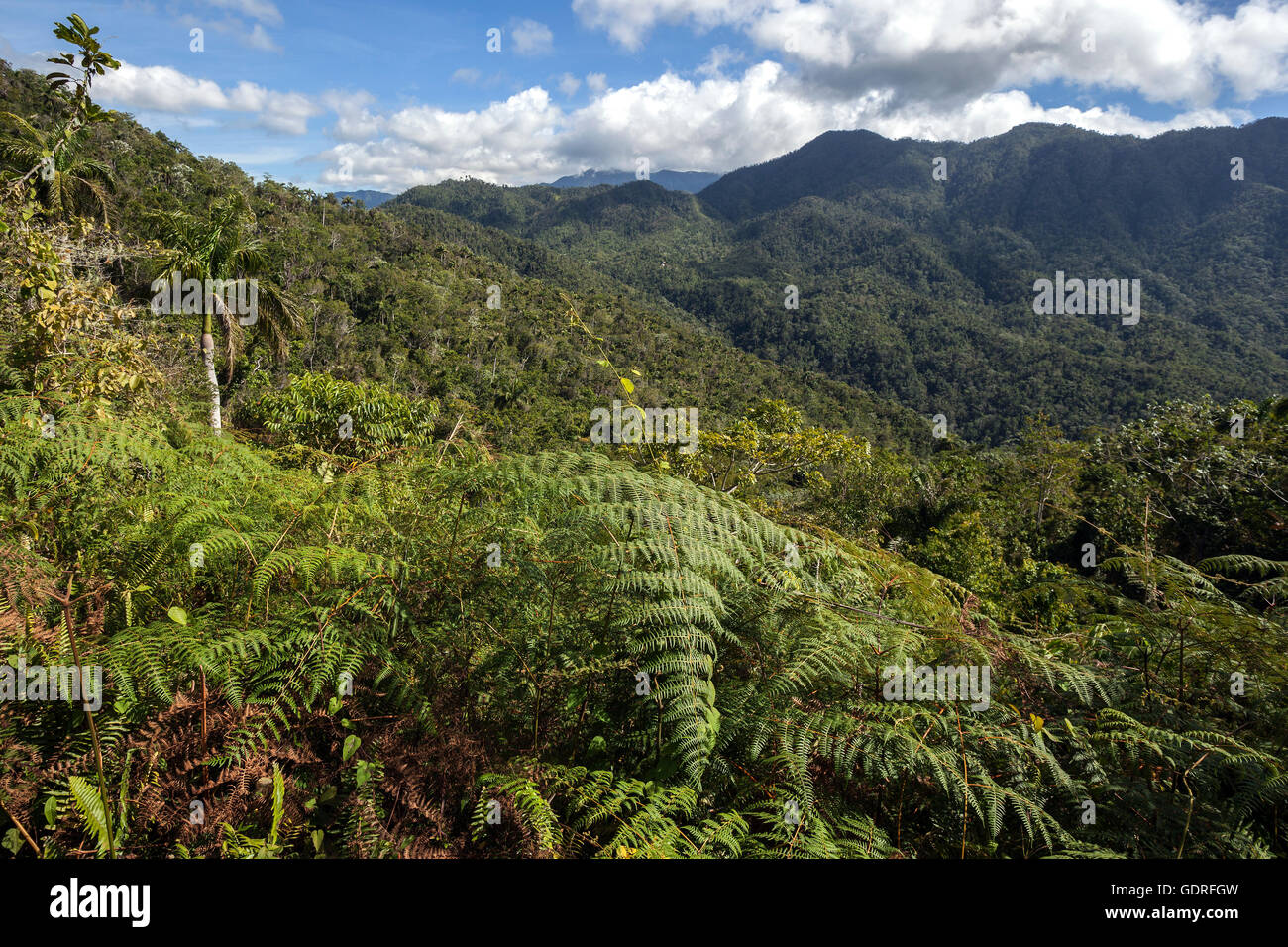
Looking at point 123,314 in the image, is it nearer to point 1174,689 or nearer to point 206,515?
point 206,515

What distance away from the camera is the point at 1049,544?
19.5 m

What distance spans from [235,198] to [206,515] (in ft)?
43.0

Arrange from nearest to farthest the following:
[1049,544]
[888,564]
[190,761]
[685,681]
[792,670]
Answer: [190,761], [685,681], [792,670], [888,564], [1049,544]

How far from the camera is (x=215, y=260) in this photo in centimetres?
1187

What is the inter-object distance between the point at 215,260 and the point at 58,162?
564 cm

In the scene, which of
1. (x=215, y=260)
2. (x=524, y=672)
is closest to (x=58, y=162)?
(x=215, y=260)

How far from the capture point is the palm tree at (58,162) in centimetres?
575

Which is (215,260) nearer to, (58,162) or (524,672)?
(58,162)

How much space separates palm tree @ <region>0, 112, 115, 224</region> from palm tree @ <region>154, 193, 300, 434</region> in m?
1.06

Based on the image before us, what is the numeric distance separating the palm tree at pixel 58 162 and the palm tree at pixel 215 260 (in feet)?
3.48

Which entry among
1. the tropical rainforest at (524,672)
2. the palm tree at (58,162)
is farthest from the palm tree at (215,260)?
the tropical rainforest at (524,672)

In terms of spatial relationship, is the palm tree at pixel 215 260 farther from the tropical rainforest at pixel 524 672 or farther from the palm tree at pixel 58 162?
the tropical rainforest at pixel 524 672

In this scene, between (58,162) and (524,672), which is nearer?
(524,672)
